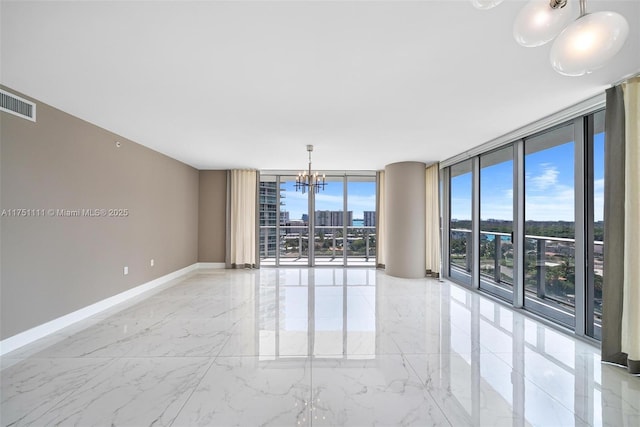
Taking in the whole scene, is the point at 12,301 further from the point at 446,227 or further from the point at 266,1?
the point at 446,227

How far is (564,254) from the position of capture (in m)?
→ 3.59

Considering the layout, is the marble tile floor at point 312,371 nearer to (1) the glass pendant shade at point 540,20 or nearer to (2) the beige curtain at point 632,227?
(2) the beige curtain at point 632,227

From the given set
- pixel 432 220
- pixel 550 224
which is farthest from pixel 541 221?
pixel 432 220

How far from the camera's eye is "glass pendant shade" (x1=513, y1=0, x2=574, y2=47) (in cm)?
96

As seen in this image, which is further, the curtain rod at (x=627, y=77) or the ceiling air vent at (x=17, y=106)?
the ceiling air vent at (x=17, y=106)

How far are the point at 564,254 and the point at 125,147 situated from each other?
6.46 meters

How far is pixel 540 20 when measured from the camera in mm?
971

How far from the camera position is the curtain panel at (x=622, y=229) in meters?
2.46

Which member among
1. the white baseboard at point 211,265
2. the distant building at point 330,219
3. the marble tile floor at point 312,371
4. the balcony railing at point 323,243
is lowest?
the marble tile floor at point 312,371

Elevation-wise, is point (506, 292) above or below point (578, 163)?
below

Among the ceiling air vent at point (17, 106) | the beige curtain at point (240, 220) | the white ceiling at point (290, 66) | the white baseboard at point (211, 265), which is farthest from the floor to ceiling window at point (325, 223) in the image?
the ceiling air vent at point (17, 106)

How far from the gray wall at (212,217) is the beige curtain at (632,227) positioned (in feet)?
23.2

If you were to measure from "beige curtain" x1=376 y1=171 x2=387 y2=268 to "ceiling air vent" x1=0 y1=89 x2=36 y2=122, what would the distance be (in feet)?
20.9

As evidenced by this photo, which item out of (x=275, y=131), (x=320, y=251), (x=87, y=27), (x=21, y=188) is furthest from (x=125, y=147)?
(x=320, y=251)
